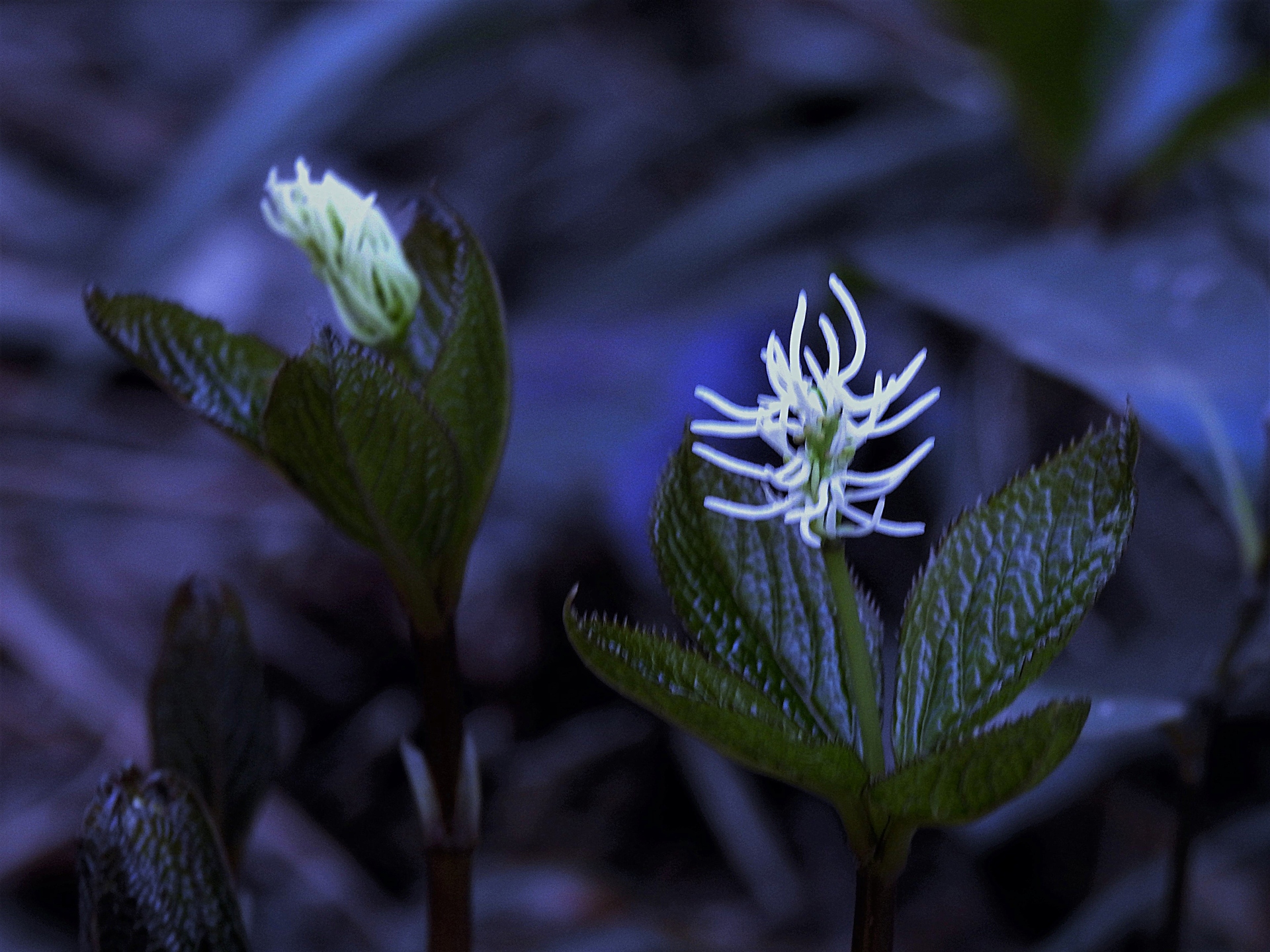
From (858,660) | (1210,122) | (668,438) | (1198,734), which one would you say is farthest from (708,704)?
(1210,122)

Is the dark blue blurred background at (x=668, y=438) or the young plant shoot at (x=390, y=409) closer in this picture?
the young plant shoot at (x=390, y=409)

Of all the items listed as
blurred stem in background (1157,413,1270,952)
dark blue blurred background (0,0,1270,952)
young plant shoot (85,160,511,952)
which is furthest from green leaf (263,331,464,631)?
blurred stem in background (1157,413,1270,952)

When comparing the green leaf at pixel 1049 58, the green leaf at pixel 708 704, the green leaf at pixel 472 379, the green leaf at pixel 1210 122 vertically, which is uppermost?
the green leaf at pixel 1049 58

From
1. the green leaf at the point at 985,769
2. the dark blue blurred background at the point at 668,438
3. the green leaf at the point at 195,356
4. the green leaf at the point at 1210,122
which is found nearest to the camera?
the green leaf at the point at 985,769

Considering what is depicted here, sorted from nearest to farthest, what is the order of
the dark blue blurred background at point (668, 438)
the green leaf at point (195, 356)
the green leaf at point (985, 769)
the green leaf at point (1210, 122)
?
the green leaf at point (985, 769)
the green leaf at point (195, 356)
the dark blue blurred background at point (668, 438)
the green leaf at point (1210, 122)

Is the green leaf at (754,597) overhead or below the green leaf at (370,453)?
below

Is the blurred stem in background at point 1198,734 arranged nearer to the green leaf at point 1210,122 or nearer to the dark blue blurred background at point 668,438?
the dark blue blurred background at point 668,438

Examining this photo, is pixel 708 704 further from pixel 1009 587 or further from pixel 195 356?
pixel 195 356

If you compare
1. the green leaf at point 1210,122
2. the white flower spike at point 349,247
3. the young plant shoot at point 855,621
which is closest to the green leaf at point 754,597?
the young plant shoot at point 855,621
